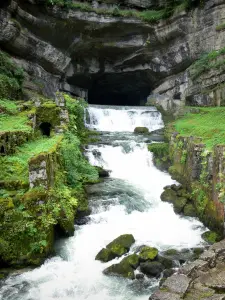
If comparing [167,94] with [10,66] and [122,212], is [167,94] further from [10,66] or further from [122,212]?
[122,212]

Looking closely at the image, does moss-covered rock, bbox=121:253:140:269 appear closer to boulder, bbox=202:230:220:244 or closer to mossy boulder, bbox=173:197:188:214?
boulder, bbox=202:230:220:244

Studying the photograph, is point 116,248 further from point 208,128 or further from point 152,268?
point 208,128

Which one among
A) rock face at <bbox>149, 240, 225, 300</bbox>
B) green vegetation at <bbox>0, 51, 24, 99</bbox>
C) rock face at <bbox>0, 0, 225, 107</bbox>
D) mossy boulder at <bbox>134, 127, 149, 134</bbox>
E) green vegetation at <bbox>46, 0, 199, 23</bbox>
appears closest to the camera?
rock face at <bbox>149, 240, 225, 300</bbox>

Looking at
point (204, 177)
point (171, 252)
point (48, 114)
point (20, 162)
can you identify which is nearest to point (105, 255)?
point (171, 252)

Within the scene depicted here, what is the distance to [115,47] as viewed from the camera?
27391 mm

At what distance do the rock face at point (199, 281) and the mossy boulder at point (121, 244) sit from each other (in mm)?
2684

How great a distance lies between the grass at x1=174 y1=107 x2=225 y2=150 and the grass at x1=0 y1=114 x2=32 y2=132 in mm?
8315

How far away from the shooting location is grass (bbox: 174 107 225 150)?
1218 centimetres

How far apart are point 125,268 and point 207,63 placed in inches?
794

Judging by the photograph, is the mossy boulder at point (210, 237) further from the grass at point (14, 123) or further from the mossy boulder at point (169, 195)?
the grass at point (14, 123)

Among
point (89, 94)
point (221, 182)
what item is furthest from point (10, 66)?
point (221, 182)

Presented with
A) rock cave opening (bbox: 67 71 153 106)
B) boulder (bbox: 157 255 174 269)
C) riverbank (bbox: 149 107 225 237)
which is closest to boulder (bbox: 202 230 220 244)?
riverbank (bbox: 149 107 225 237)

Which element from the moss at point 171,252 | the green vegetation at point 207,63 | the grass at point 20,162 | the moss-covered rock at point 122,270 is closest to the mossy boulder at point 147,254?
the moss-covered rock at point 122,270

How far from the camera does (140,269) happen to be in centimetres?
788
